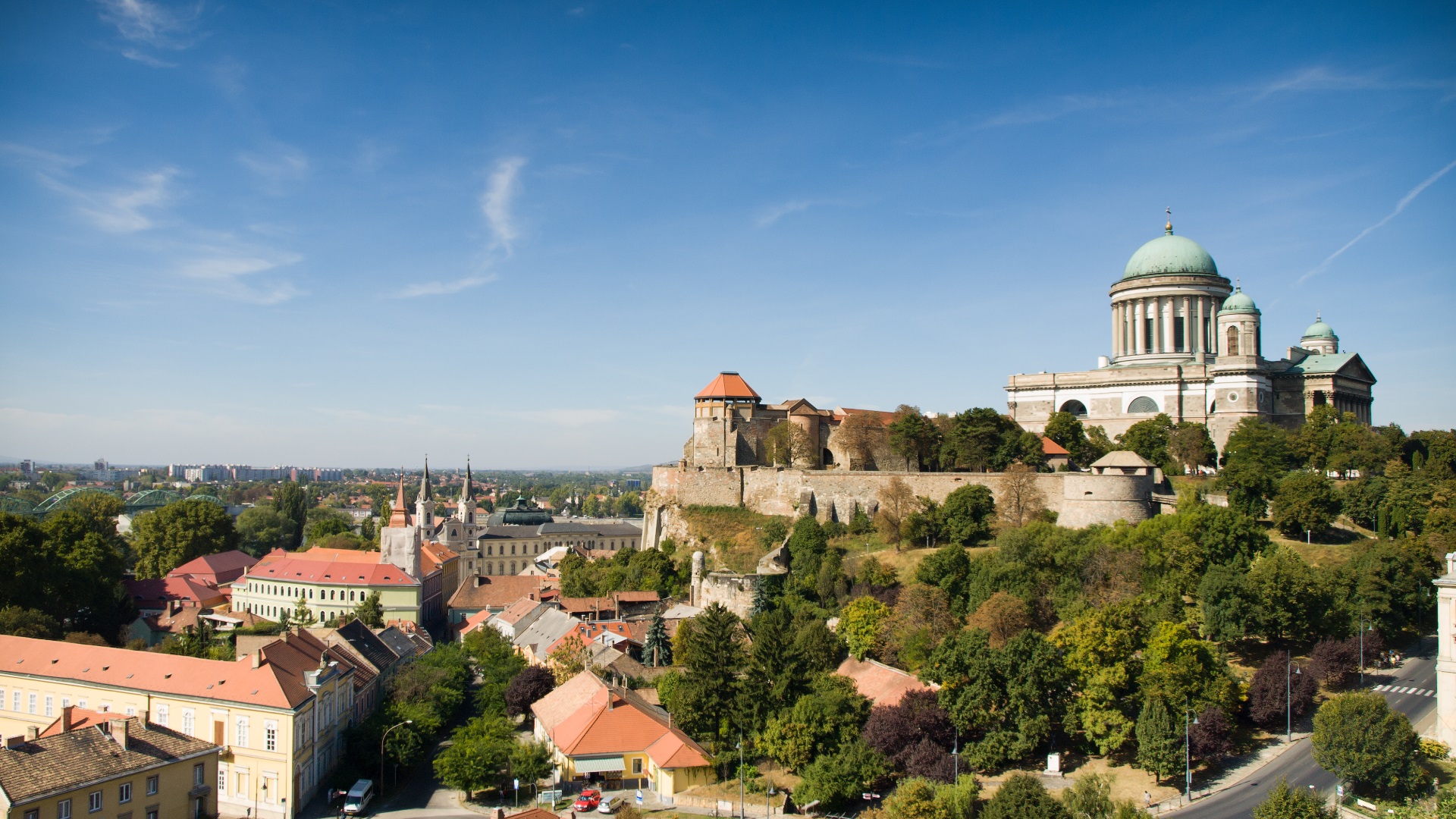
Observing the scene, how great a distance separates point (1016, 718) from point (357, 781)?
2099 centimetres

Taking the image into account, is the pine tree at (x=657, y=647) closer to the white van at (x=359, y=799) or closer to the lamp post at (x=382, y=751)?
the lamp post at (x=382, y=751)

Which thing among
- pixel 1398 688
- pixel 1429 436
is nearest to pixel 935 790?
pixel 1398 688

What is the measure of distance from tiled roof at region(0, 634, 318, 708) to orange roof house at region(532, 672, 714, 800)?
863 centimetres

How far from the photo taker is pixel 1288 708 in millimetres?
27641

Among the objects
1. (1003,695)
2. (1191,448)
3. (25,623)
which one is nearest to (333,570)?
(25,623)

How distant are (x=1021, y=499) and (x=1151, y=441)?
11989mm

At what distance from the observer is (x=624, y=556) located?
55.3 meters

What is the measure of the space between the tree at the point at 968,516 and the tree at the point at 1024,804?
19951mm

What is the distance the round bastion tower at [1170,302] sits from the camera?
193ft

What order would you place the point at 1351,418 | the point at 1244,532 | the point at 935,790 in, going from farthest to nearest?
the point at 1351,418, the point at 1244,532, the point at 935,790

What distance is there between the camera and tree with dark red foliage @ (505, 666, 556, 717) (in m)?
37.1

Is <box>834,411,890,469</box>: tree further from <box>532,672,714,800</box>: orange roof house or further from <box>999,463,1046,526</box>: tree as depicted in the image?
<box>532,672,714,800</box>: orange roof house

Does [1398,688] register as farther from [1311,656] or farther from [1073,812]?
[1073,812]

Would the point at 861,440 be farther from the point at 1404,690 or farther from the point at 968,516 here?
the point at 1404,690
